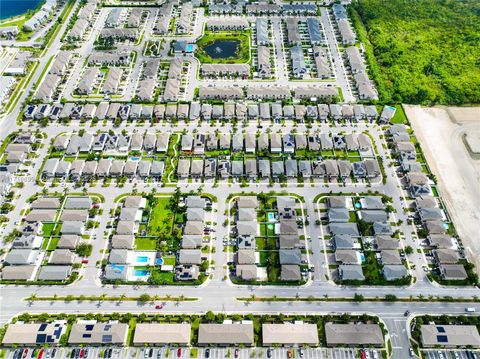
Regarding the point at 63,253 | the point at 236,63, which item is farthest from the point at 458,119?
the point at 63,253

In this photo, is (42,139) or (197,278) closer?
(197,278)

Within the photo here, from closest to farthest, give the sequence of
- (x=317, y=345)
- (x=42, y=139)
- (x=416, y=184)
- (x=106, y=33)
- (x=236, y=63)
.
→ (x=317, y=345) → (x=416, y=184) → (x=42, y=139) → (x=236, y=63) → (x=106, y=33)

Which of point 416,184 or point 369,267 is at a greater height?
point 416,184

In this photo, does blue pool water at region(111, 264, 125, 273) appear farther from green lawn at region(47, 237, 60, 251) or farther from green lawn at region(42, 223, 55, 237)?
green lawn at region(42, 223, 55, 237)

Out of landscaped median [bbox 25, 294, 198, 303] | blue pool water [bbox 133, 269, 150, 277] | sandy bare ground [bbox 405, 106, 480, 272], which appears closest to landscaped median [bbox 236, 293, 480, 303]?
sandy bare ground [bbox 405, 106, 480, 272]

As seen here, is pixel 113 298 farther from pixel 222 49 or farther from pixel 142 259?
pixel 222 49

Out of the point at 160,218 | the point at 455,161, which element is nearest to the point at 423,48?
the point at 455,161

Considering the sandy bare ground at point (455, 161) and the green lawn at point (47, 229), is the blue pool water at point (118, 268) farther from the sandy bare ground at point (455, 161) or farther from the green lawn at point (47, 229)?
the sandy bare ground at point (455, 161)

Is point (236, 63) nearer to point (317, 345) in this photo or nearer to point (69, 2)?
point (69, 2)

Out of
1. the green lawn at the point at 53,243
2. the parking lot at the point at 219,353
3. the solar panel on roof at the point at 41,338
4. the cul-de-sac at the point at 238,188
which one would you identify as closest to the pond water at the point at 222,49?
the cul-de-sac at the point at 238,188
